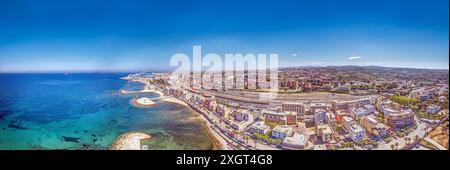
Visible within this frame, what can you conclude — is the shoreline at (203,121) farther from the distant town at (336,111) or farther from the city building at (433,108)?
the city building at (433,108)

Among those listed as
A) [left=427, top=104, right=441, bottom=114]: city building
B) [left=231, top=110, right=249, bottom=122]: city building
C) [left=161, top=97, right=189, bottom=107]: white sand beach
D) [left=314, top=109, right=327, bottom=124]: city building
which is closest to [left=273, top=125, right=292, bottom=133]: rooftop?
[left=314, top=109, right=327, bottom=124]: city building

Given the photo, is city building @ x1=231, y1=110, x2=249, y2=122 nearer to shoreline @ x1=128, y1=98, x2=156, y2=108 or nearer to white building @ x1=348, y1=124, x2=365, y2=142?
white building @ x1=348, y1=124, x2=365, y2=142

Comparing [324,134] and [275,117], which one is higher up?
[275,117]

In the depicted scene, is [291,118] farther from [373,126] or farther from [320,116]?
[373,126]

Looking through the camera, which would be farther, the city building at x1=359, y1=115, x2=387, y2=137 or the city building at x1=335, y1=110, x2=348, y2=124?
the city building at x1=335, y1=110, x2=348, y2=124

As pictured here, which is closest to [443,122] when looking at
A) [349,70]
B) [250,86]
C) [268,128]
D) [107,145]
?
[349,70]

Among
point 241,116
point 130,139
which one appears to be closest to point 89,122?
point 130,139
